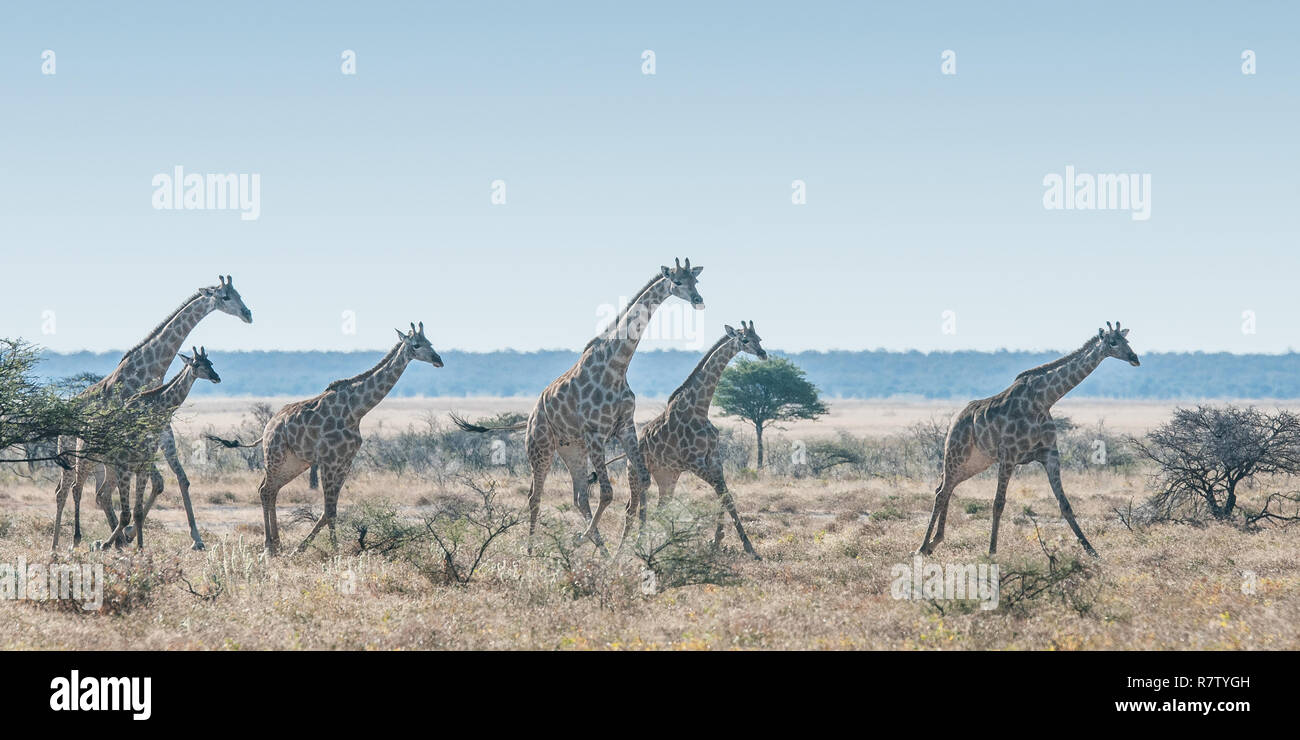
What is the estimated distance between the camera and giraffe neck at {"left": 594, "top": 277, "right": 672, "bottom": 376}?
14.0 m

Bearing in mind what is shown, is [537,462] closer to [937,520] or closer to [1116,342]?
[937,520]

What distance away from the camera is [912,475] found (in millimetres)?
31781

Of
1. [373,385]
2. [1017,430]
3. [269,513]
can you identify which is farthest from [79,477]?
[1017,430]

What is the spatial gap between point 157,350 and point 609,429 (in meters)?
7.08

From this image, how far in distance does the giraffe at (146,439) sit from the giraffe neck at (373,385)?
82.4 inches

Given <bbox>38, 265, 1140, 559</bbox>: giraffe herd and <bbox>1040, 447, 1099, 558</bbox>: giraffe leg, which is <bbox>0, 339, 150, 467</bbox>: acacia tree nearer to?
<bbox>38, 265, 1140, 559</bbox>: giraffe herd

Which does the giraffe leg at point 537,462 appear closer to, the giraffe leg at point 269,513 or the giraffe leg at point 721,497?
the giraffe leg at point 721,497

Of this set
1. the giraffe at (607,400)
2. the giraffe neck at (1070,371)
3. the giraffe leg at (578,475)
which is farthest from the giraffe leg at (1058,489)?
the giraffe leg at (578,475)

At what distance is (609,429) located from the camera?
45.6ft

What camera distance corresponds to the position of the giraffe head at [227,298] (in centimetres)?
1599

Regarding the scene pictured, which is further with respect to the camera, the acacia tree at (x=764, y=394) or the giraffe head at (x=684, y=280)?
the acacia tree at (x=764, y=394)

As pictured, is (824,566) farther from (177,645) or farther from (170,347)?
(170,347)
